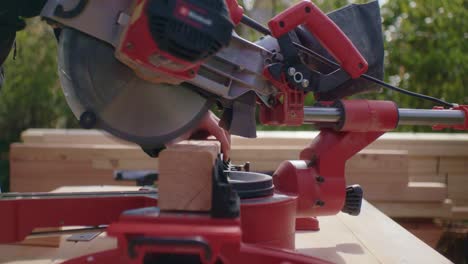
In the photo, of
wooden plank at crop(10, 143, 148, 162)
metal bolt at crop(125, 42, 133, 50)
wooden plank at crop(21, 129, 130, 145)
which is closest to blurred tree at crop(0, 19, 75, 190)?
wooden plank at crop(21, 129, 130, 145)

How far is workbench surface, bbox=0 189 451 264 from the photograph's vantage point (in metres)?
1.94

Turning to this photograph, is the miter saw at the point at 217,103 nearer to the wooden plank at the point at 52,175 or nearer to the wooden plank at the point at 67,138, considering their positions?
the wooden plank at the point at 52,175

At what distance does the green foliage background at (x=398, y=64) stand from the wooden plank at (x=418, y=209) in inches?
108

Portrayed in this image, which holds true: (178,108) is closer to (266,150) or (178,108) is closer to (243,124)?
(243,124)

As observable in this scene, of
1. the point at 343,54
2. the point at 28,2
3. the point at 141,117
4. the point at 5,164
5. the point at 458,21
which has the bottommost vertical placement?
the point at 5,164

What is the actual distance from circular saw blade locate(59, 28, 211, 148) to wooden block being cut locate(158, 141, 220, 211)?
43 cm

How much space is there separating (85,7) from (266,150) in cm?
185

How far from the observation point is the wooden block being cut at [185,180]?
1359mm

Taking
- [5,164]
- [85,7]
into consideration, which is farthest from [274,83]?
[5,164]

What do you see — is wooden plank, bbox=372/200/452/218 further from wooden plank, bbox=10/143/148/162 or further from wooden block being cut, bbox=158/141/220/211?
wooden block being cut, bbox=158/141/220/211

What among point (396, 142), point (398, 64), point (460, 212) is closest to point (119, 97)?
point (396, 142)

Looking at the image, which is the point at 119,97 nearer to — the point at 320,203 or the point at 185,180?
the point at 185,180

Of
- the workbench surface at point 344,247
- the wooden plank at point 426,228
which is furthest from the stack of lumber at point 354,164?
the workbench surface at point 344,247

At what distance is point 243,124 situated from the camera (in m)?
1.91
